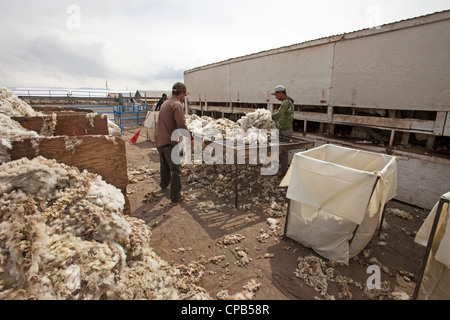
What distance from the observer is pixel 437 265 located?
6.19 feet

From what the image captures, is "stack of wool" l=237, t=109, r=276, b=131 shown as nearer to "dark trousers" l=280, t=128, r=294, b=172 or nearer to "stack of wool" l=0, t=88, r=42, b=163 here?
"dark trousers" l=280, t=128, r=294, b=172

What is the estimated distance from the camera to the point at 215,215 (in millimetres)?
3809

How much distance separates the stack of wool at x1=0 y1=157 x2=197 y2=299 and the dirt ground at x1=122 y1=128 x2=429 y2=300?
0.85 m

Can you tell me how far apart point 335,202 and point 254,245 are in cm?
121

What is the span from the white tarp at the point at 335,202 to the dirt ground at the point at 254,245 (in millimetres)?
232

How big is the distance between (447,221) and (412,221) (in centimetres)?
247

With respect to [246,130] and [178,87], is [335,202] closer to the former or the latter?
[246,130]

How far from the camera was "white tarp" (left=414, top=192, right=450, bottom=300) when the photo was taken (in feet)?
5.67

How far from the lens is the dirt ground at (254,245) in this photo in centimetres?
237

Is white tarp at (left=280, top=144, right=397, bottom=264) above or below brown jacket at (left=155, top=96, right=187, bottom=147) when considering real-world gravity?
below

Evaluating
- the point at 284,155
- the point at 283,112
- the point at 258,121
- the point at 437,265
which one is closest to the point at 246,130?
the point at 258,121

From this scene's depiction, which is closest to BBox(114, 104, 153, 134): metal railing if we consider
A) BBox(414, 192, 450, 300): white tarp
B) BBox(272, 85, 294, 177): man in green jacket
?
BBox(272, 85, 294, 177): man in green jacket

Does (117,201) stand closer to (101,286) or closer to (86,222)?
(86,222)
